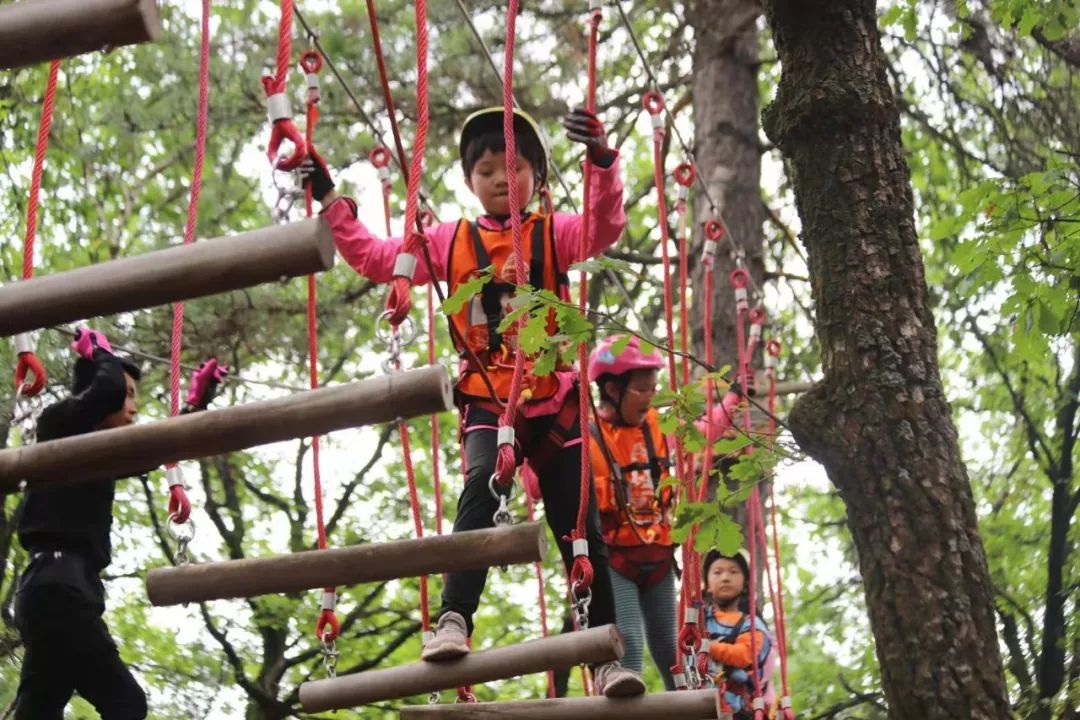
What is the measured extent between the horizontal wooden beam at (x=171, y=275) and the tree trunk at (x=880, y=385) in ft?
4.51

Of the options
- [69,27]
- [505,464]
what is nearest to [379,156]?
[505,464]

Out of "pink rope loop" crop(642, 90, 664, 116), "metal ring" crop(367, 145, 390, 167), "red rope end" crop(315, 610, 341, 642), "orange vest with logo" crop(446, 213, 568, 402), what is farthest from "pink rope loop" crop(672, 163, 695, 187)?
"red rope end" crop(315, 610, 341, 642)

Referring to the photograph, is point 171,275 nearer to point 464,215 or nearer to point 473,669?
point 473,669

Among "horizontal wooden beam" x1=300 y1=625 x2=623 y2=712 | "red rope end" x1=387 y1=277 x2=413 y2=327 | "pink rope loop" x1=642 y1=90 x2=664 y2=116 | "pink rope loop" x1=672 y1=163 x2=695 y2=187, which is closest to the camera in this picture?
"red rope end" x1=387 y1=277 x2=413 y2=327

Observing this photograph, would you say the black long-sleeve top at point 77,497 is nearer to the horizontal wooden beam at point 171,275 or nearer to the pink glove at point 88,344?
the pink glove at point 88,344

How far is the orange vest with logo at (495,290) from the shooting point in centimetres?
353

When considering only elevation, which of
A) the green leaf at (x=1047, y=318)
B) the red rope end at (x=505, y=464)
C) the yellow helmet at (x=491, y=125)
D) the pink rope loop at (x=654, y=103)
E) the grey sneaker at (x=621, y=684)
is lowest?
the grey sneaker at (x=621, y=684)

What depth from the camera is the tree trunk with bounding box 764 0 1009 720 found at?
296 centimetres

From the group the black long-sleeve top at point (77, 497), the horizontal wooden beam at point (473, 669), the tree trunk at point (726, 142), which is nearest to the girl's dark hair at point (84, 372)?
the black long-sleeve top at point (77, 497)

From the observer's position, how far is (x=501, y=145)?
3707 mm

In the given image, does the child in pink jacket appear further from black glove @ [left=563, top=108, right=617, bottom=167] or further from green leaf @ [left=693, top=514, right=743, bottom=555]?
green leaf @ [left=693, top=514, right=743, bottom=555]

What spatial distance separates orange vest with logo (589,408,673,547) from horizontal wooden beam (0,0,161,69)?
2266 millimetres

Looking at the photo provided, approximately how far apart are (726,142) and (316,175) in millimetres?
3564

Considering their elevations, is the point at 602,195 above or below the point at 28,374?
above
